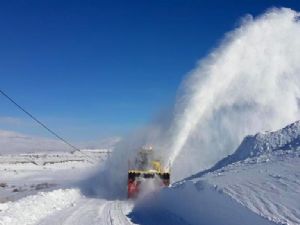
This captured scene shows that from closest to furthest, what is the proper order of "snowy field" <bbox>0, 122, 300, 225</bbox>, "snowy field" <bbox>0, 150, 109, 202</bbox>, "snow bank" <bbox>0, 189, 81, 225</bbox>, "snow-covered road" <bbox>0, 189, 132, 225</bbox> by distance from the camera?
"snowy field" <bbox>0, 122, 300, 225</bbox> → "snow bank" <bbox>0, 189, 81, 225</bbox> → "snow-covered road" <bbox>0, 189, 132, 225</bbox> → "snowy field" <bbox>0, 150, 109, 202</bbox>

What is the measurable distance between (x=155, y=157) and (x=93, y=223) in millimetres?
15018

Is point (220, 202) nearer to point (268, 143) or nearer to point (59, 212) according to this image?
point (59, 212)

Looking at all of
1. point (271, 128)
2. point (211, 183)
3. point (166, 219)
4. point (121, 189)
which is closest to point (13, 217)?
point (166, 219)

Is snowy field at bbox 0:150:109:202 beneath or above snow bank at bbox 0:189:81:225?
above

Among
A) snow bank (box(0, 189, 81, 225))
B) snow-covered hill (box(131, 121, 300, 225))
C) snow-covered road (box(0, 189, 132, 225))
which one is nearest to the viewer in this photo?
snow-covered hill (box(131, 121, 300, 225))

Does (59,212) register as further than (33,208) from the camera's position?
Yes

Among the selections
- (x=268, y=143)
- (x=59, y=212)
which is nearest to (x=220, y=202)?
(x=59, y=212)

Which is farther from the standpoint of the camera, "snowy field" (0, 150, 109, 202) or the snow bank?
"snowy field" (0, 150, 109, 202)

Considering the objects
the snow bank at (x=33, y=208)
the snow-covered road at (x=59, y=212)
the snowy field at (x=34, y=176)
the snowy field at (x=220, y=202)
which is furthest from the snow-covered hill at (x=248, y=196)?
the snowy field at (x=34, y=176)

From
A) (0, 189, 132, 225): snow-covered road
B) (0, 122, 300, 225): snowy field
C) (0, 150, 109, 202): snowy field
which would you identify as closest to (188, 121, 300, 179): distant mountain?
(0, 122, 300, 225): snowy field

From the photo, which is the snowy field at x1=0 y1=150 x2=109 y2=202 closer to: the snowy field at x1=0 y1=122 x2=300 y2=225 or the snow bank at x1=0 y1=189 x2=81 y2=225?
the snow bank at x1=0 y1=189 x2=81 y2=225

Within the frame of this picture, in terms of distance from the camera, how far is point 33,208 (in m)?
17.5

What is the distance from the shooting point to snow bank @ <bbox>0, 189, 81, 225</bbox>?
14.9m

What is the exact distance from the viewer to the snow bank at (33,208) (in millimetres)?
14914
